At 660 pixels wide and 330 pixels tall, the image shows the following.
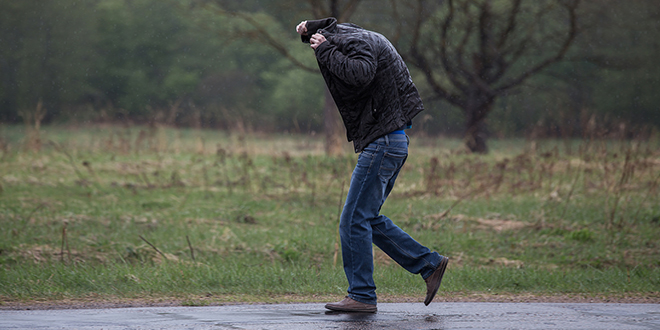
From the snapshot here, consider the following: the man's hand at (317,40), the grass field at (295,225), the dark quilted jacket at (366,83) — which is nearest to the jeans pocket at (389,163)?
the dark quilted jacket at (366,83)

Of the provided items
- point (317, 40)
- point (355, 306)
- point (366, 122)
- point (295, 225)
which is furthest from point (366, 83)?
point (295, 225)

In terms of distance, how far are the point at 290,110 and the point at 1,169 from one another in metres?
27.6

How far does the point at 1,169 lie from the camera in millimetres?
12086

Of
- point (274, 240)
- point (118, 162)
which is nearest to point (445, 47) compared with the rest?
point (118, 162)

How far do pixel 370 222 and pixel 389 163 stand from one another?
442mm

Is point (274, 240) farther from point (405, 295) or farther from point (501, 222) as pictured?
point (501, 222)

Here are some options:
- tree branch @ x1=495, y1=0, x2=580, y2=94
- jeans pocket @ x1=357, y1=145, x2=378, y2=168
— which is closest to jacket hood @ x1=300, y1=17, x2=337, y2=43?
jeans pocket @ x1=357, y1=145, x2=378, y2=168

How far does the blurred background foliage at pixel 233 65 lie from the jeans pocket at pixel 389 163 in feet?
28.5

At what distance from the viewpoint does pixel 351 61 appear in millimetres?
Answer: 3852

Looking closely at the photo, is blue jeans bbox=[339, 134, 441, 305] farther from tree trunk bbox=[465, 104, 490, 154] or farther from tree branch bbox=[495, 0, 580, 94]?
tree branch bbox=[495, 0, 580, 94]

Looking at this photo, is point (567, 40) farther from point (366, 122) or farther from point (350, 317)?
point (350, 317)

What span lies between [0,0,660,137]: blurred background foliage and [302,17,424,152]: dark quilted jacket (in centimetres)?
869

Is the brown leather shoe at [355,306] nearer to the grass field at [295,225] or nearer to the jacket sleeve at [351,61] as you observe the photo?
the grass field at [295,225]

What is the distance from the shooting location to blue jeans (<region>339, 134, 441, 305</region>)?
408cm
